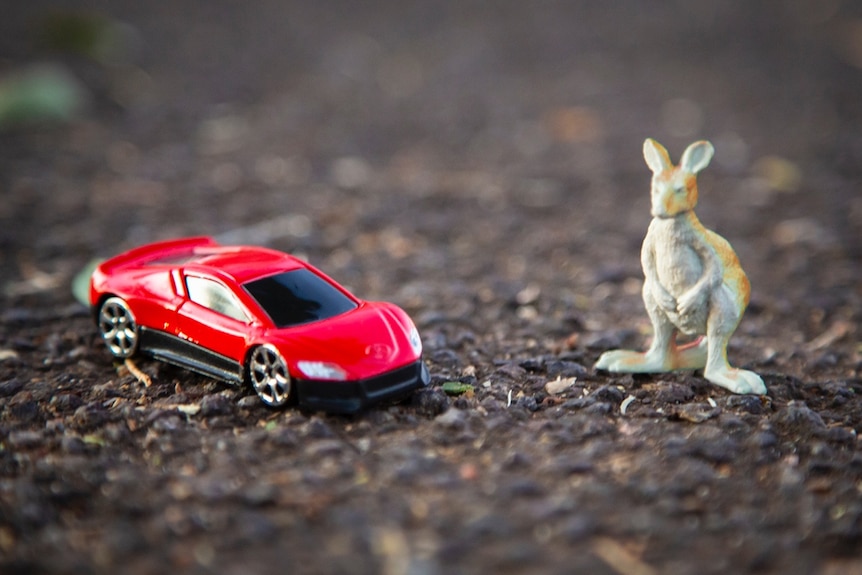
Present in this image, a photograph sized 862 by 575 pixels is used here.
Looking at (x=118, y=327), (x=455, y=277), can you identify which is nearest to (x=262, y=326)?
(x=118, y=327)

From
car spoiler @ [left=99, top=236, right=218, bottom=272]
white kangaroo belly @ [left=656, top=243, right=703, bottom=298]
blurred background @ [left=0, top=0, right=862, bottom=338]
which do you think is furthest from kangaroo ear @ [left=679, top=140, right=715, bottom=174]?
car spoiler @ [left=99, top=236, right=218, bottom=272]

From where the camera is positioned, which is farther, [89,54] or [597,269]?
[89,54]

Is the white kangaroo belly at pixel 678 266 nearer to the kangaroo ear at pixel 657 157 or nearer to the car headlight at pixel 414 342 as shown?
the kangaroo ear at pixel 657 157

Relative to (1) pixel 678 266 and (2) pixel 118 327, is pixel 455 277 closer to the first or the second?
(1) pixel 678 266

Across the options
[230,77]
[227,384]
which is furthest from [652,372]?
[230,77]

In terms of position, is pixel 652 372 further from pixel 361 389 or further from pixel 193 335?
pixel 193 335

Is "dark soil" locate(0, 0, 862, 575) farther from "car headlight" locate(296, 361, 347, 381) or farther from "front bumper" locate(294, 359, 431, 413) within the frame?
"car headlight" locate(296, 361, 347, 381)

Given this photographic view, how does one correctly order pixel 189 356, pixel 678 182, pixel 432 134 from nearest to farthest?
pixel 678 182
pixel 189 356
pixel 432 134
